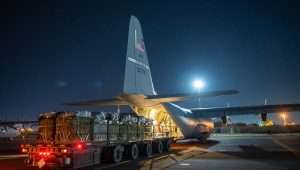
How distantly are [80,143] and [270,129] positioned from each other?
6806 centimetres

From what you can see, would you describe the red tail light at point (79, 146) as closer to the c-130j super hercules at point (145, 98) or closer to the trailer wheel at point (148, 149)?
the trailer wheel at point (148, 149)

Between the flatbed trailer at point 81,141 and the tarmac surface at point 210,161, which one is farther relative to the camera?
the tarmac surface at point 210,161

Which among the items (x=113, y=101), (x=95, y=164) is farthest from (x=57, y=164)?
(x=113, y=101)

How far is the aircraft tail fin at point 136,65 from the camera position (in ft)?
64.1

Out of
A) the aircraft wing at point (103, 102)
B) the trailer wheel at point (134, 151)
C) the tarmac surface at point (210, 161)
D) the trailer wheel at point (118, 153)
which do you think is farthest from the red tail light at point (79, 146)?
the aircraft wing at point (103, 102)

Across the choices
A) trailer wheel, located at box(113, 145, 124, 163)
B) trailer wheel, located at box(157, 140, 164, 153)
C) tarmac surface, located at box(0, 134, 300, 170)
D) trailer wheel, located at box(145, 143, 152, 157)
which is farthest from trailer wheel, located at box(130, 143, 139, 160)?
trailer wheel, located at box(157, 140, 164, 153)

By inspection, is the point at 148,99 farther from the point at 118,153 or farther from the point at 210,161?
the point at 210,161

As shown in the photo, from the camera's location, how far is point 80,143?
1284 centimetres

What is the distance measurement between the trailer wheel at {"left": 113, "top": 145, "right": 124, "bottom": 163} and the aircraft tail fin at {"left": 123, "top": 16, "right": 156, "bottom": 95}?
414cm

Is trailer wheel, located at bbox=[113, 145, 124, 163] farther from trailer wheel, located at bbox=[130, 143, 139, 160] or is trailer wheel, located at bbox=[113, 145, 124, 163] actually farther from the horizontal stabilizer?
the horizontal stabilizer

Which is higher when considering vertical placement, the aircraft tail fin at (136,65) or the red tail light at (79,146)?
the aircraft tail fin at (136,65)

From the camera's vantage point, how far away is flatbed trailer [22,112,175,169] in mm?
12602

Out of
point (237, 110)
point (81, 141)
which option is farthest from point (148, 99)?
point (237, 110)

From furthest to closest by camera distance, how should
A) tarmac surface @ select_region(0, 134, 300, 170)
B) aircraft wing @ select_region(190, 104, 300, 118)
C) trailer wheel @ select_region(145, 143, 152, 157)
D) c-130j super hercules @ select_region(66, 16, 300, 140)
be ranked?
aircraft wing @ select_region(190, 104, 300, 118) → c-130j super hercules @ select_region(66, 16, 300, 140) → trailer wheel @ select_region(145, 143, 152, 157) → tarmac surface @ select_region(0, 134, 300, 170)
